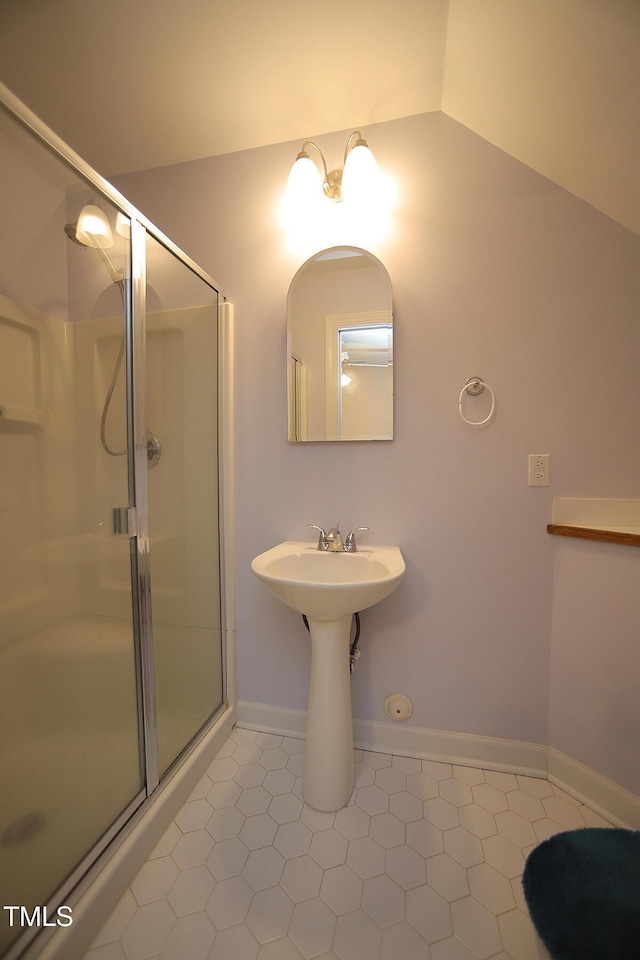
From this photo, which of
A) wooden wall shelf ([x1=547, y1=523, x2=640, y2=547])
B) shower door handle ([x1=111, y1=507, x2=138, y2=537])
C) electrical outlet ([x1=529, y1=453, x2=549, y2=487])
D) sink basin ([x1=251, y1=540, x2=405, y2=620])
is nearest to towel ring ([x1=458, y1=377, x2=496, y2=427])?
electrical outlet ([x1=529, y1=453, x2=549, y2=487])

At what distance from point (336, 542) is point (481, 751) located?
0.93 meters

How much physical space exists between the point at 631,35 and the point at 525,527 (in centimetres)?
131

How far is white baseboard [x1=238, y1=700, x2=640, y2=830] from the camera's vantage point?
1142 millimetres

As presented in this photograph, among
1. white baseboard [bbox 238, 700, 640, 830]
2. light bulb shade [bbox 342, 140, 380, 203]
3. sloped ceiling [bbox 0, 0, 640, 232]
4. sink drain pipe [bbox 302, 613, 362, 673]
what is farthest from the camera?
sink drain pipe [bbox 302, 613, 362, 673]

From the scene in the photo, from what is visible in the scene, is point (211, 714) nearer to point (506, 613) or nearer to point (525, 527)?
point (506, 613)

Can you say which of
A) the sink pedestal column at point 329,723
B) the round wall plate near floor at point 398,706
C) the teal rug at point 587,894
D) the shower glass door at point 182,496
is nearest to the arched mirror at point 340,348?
the shower glass door at point 182,496

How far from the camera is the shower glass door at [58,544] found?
872 millimetres

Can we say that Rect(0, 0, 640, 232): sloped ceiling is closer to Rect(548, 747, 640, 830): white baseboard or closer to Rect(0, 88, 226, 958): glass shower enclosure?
Rect(0, 88, 226, 958): glass shower enclosure

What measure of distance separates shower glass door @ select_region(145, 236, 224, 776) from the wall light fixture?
0.49 metres

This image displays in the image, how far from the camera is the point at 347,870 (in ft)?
3.28

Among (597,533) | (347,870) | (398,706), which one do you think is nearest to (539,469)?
(597,533)

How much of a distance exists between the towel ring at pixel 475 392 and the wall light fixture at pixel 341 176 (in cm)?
77

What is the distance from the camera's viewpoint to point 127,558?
1.12 meters

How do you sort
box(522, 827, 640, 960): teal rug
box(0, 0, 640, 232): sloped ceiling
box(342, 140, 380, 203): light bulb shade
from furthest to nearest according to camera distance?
box(342, 140, 380, 203): light bulb shade, box(0, 0, 640, 232): sloped ceiling, box(522, 827, 640, 960): teal rug
